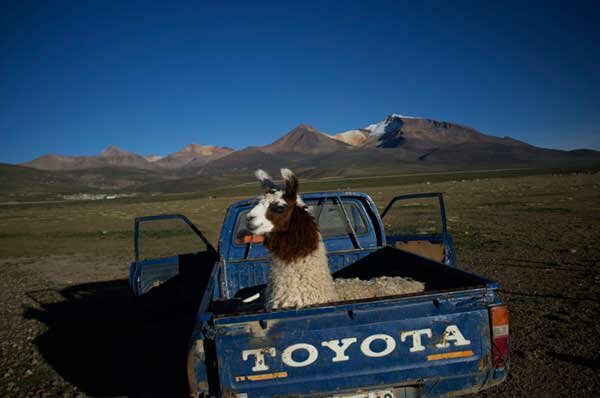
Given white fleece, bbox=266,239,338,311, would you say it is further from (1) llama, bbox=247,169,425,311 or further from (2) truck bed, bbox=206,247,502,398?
(2) truck bed, bbox=206,247,502,398

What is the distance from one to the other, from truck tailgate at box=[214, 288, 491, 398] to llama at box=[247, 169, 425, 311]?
71cm

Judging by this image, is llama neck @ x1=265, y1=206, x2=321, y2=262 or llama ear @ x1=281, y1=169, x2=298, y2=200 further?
llama neck @ x1=265, y1=206, x2=321, y2=262

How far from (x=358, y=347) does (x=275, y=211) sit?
1.38 meters

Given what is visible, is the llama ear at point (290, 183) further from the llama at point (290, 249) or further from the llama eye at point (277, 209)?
the llama eye at point (277, 209)

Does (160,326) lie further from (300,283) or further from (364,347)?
(364,347)

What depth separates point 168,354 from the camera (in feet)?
18.4

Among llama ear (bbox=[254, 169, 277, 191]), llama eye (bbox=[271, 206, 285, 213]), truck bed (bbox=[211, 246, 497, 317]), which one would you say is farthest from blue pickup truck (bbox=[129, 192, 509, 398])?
llama ear (bbox=[254, 169, 277, 191])

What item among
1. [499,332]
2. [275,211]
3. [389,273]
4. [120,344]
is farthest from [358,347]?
[120,344]

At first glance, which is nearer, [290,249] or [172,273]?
[290,249]

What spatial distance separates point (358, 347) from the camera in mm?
2539

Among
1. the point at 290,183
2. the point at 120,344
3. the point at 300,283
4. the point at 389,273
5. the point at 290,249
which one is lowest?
the point at 120,344

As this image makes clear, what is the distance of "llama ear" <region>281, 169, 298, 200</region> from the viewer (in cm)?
316

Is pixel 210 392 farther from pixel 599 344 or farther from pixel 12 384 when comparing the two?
pixel 599 344

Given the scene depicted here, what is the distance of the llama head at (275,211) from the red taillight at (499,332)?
181 centimetres
